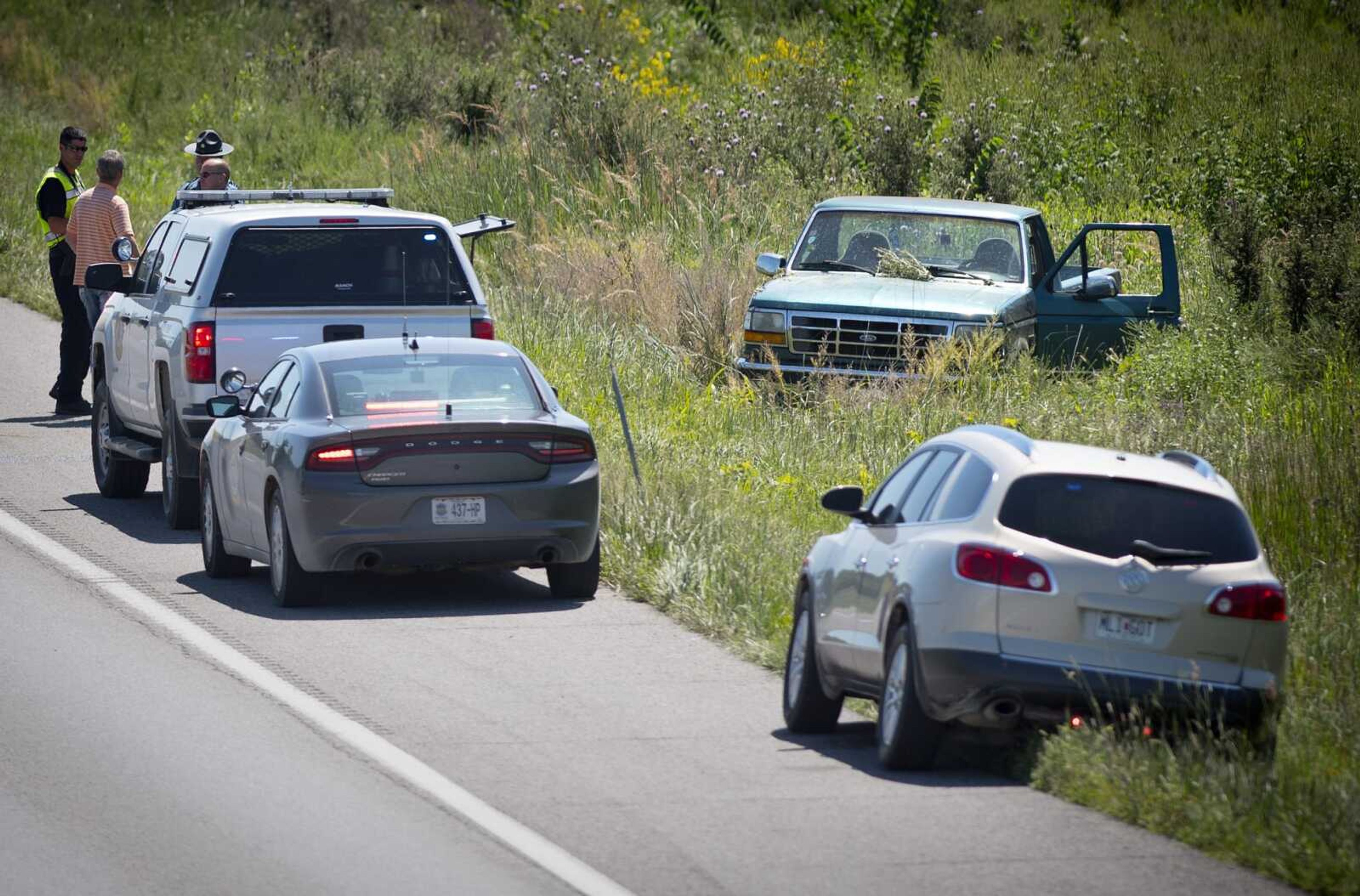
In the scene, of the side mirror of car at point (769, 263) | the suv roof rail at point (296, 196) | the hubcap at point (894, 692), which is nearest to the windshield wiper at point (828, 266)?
the side mirror of car at point (769, 263)

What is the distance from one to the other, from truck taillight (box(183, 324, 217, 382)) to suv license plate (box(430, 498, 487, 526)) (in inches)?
122

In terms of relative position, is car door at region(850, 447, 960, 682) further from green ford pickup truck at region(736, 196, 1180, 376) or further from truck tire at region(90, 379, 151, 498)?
truck tire at region(90, 379, 151, 498)

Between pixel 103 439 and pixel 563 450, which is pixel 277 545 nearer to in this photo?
pixel 563 450

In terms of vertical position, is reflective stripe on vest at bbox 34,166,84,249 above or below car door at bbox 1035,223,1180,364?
above

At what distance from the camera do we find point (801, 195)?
2680 cm

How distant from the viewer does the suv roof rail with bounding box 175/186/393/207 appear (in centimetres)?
1656

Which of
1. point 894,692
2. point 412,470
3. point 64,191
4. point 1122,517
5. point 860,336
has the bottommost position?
point 894,692

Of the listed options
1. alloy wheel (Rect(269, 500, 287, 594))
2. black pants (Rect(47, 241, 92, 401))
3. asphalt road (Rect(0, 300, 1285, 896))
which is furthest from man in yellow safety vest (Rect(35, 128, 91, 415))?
alloy wheel (Rect(269, 500, 287, 594))

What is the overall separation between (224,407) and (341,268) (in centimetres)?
188

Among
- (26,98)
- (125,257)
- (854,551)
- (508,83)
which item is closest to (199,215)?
(125,257)

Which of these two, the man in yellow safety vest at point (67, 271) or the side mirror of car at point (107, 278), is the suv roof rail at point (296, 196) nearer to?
the side mirror of car at point (107, 278)

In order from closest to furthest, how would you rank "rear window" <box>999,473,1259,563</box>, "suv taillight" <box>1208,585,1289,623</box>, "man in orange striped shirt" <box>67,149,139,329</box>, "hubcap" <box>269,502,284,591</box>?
"suv taillight" <box>1208,585,1289,623</box> → "rear window" <box>999,473,1259,563</box> → "hubcap" <box>269,502,284,591</box> → "man in orange striped shirt" <box>67,149,139,329</box>

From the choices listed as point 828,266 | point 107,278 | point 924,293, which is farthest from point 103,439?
point 924,293

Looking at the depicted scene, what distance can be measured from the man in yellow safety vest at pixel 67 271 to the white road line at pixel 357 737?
599 cm
